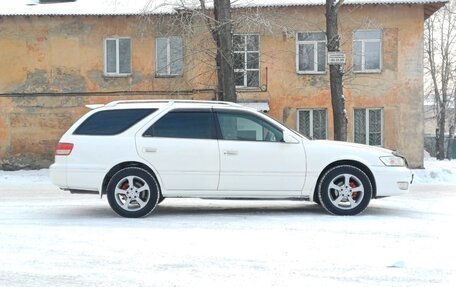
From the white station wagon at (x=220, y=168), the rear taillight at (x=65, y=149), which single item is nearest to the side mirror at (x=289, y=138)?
the white station wagon at (x=220, y=168)

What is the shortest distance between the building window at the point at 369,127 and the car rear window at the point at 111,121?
1432 cm

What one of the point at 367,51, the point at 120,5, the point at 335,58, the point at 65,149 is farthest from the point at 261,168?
the point at 120,5

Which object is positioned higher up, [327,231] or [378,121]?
[378,121]

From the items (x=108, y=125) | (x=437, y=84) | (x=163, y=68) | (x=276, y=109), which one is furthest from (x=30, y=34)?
(x=437, y=84)

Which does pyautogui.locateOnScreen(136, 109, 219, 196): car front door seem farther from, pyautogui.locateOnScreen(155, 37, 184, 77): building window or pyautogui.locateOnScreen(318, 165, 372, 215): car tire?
pyautogui.locateOnScreen(155, 37, 184, 77): building window

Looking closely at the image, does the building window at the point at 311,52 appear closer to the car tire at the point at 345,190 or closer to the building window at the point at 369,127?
the building window at the point at 369,127

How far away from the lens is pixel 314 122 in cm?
2267

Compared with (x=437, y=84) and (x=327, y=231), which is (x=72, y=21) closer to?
(x=327, y=231)

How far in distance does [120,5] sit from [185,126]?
14866 millimetres

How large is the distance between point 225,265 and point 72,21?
18715 mm

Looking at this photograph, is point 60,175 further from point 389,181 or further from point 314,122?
point 314,122

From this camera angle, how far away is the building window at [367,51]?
2222 cm

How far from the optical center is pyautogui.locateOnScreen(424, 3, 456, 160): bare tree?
130 ft

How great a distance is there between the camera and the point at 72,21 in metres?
23.1
